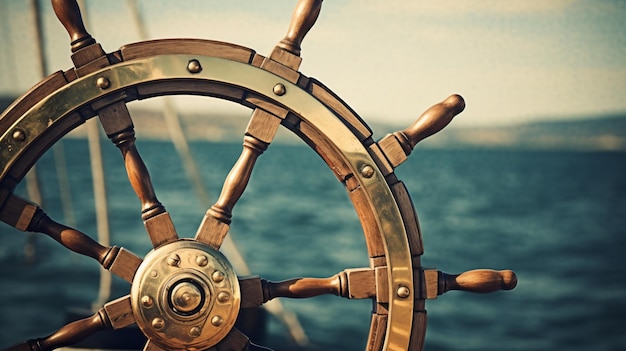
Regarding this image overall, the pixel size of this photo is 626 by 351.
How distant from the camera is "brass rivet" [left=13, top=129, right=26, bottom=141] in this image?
4.55 ft

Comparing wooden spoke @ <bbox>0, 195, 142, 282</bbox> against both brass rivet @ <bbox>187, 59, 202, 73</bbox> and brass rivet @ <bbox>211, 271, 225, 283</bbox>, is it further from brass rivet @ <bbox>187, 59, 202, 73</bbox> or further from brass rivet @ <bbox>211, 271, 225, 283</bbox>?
brass rivet @ <bbox>187, 59, 202, 73</bbox>

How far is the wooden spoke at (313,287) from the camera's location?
143 centimetres

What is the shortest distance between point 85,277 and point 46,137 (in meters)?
9.28

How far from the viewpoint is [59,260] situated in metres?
11.6

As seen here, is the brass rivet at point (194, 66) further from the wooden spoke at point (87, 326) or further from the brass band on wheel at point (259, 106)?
the wooden spoke at point (87, 326)

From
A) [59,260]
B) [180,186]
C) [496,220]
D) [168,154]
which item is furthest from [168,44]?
[168,154]

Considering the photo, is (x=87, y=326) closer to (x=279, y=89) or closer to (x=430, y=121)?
(x=279, y=89)

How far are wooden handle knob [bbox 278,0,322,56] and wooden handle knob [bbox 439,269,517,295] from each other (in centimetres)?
44

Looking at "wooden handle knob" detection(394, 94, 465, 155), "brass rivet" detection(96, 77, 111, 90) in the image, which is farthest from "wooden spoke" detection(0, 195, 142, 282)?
"wooden handle knob" detection(394, 94, 465, 155)

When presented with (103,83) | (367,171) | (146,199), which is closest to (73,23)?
(103,83)

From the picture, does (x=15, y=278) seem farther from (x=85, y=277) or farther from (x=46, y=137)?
(x=46, y=137)

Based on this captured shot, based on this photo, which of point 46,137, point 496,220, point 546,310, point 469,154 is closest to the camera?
point 46,137

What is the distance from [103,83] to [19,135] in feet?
0.50

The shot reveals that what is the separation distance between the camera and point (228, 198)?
1.44 meters
